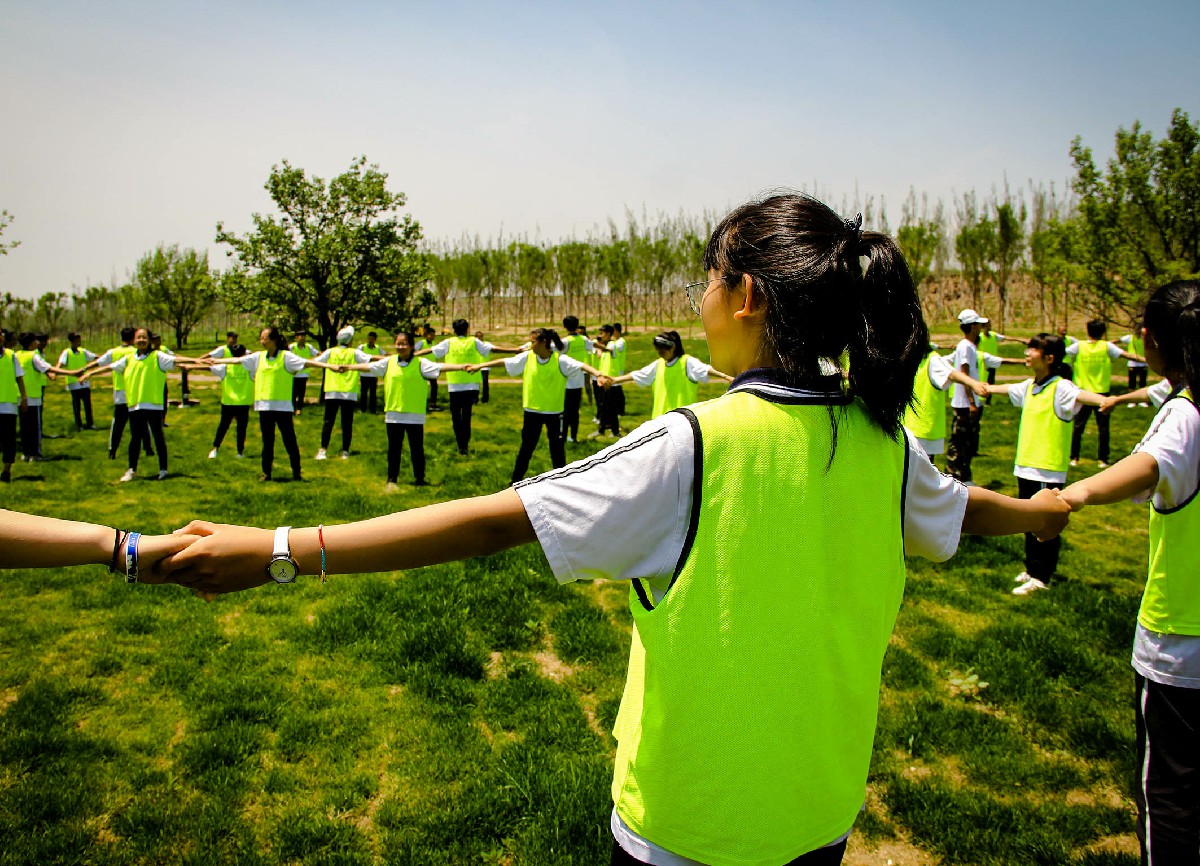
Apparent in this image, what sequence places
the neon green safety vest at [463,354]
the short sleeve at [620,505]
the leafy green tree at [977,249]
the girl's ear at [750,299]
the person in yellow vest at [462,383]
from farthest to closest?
the leafy green tree at [977,249] → the neon green safety vest at [463,354] → the person in yellow vest at [462,383] → the girl's ear at [750,299] → the short sleeve at [620,505]

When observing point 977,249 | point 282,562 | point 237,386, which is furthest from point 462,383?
point 977,249

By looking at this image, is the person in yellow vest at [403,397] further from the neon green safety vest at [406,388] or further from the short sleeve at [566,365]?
the short sleeve at [566,365]

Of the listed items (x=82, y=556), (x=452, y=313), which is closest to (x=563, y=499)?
(x=82, y=556)

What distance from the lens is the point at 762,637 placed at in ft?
4.80

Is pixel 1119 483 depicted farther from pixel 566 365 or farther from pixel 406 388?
pixel 406 388

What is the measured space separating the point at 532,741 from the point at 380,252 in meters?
26.0

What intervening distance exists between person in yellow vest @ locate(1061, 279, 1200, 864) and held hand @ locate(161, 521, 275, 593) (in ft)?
8.51

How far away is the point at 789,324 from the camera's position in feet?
5.07

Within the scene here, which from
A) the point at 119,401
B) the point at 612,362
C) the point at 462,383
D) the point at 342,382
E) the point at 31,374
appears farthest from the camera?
the point at 612,362

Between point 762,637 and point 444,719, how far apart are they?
370 centimetres

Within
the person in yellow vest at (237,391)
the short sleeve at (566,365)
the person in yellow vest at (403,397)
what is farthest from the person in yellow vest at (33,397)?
the short sleeve at (566,365)

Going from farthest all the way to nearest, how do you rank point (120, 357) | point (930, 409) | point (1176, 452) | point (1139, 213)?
point (1139, 213), point (120, 357), point (930, 409), point (1176, 452)

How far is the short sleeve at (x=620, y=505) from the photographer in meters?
1.42

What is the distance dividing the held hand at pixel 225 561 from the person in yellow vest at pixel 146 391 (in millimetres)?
11594
